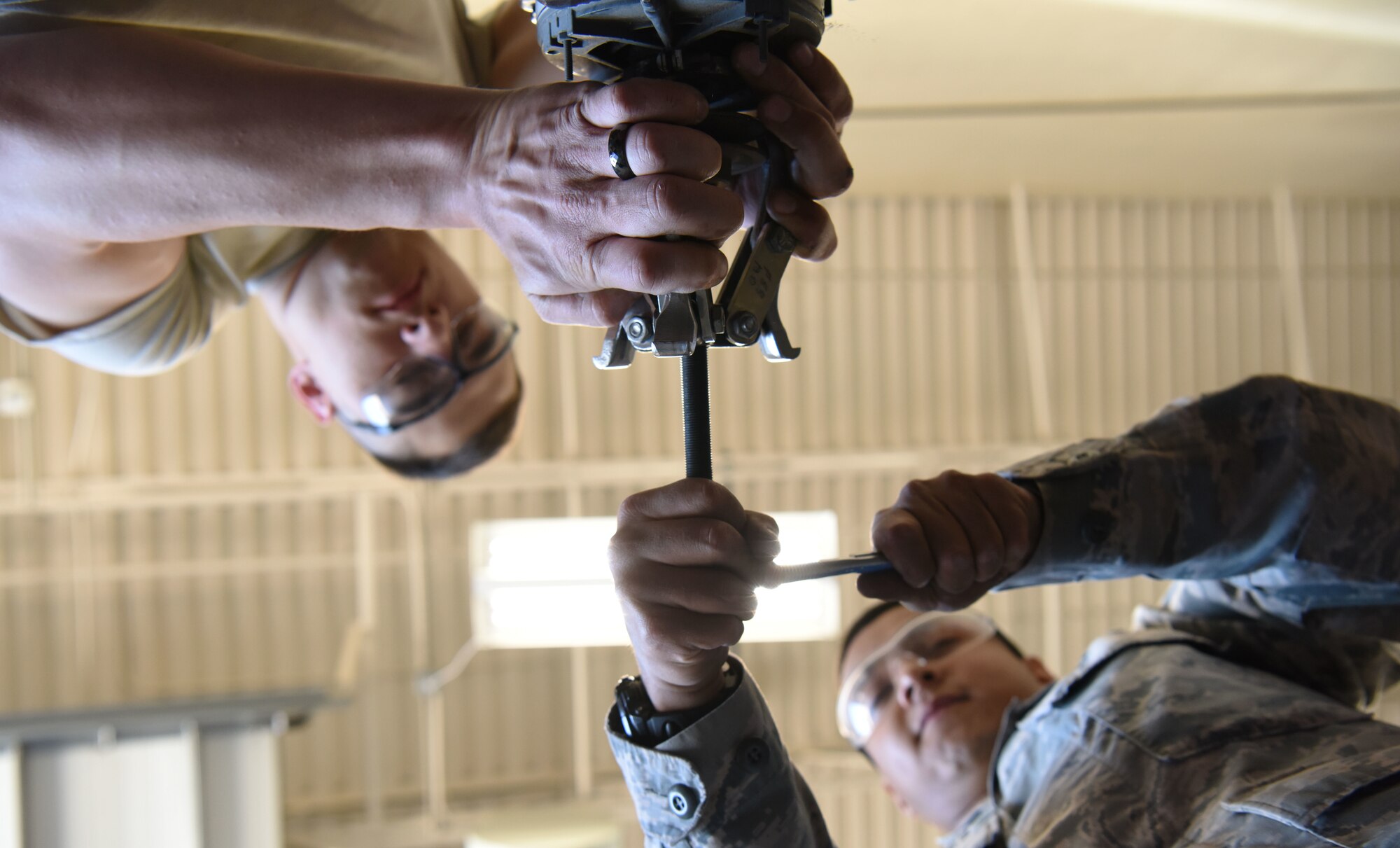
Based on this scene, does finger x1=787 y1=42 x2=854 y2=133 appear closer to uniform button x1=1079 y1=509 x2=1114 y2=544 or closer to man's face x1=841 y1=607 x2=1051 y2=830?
uniform button x1=1079 y1=509 x2=1114 y2=544

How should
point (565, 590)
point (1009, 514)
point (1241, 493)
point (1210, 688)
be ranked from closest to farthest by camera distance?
point (1009, 514), point (1241, 493), point (1210, 688), point (565, 590)

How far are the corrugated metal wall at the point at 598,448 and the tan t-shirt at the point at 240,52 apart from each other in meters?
2.61

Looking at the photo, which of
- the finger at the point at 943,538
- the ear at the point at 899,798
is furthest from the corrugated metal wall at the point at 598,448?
the finger at the point at 943,538

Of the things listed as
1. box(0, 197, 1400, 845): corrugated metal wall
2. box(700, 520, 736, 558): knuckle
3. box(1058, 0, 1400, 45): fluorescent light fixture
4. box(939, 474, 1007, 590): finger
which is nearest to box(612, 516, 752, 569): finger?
box(700, 520, 736, 558): knuckle

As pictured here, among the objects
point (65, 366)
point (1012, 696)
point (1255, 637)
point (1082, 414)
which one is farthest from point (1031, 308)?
point (65, 366)

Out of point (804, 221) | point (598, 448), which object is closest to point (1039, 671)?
point (804, 221)

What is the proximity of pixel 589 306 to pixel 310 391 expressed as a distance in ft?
4.68

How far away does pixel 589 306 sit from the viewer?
0.88m

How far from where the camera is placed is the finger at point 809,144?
84 cm

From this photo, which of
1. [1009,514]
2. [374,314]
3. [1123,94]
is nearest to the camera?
[1009,514]

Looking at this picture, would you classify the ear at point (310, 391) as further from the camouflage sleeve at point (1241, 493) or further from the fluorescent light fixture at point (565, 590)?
the fluorescent light fixture at point (565, 590)

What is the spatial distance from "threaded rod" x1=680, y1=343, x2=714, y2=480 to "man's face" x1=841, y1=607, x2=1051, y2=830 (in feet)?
4.65

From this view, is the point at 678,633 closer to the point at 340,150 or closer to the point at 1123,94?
the point at 340,150

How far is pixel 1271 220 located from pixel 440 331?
15.2 ft
